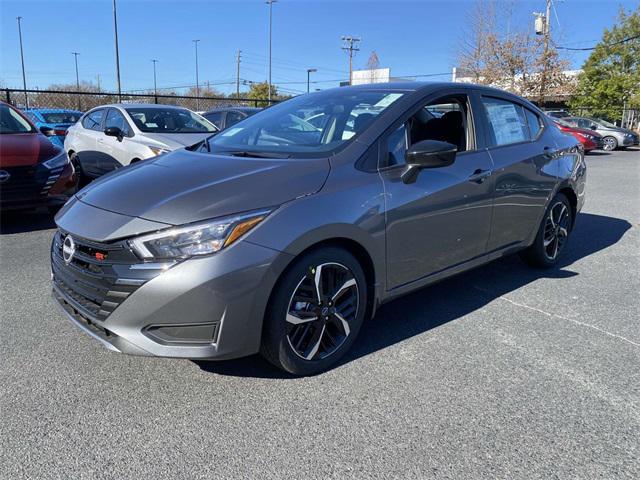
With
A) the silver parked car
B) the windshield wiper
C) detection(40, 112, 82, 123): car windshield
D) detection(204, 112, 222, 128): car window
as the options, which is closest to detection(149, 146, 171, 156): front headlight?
the windshield wiper

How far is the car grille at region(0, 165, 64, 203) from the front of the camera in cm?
582

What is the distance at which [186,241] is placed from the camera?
242 cm

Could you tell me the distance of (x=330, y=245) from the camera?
9.24ft

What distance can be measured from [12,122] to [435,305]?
6.18 m

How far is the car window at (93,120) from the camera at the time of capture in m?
9.11

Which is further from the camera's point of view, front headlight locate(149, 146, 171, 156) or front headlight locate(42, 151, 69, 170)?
front headlight locate(149, 146, 171, 156)

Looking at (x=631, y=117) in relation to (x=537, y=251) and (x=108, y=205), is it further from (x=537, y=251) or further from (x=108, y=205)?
(x=108, y=205)

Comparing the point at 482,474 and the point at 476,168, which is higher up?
the point at 476,168

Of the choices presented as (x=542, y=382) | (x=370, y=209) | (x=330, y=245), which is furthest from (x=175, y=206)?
(x=542, y=382)

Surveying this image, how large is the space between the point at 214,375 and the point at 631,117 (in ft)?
110

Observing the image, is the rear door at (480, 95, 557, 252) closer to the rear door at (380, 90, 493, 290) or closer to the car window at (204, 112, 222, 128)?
the rear door at (380, 90, 493, 290)

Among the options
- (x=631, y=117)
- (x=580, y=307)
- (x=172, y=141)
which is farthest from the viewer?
(x=631, y=117)

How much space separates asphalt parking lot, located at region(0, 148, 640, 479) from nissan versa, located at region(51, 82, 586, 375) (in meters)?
0.29

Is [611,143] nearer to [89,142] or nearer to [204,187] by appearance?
[89,142]
